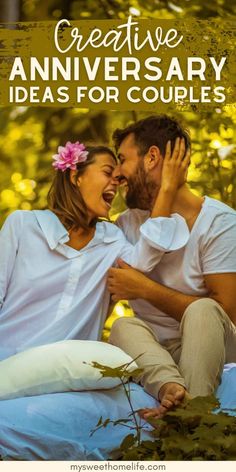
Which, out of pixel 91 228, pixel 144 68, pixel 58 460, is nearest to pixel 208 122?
pixel 144 68

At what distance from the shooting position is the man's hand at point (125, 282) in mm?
4152

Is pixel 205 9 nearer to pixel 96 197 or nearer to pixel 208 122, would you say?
pixel 208 122

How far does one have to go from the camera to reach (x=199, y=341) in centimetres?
397

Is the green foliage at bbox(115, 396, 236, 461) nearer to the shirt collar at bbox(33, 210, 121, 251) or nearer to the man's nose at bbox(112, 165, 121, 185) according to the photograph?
the shirt collar at bbox(33, 210, 121, 251)

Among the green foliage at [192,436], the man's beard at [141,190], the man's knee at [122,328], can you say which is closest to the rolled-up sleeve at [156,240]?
the man's beard at [141,190]

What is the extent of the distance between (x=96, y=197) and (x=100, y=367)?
800mm

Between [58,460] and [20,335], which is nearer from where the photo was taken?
[58,460]

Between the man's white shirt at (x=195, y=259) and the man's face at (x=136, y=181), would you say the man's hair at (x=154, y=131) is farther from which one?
the man's white shirt at (x=195, y=259)

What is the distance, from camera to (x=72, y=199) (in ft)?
13.9

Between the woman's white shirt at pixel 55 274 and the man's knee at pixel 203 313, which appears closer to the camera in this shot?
the man's knee at pixel 203 313

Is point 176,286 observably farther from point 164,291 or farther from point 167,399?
point 167,399

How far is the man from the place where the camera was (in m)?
3.96

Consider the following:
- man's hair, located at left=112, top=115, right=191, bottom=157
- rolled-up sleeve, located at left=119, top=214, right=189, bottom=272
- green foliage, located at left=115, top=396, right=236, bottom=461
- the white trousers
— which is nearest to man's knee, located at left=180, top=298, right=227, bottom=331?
the white trousers

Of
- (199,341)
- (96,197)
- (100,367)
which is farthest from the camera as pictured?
(96,197)
